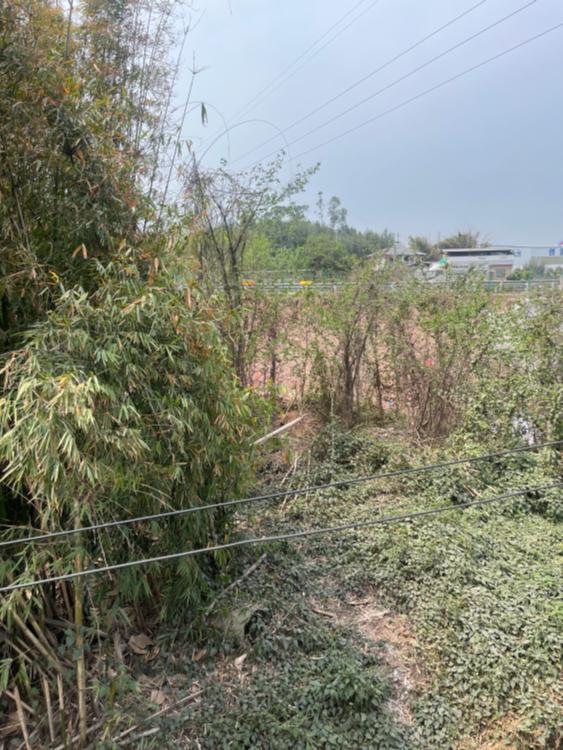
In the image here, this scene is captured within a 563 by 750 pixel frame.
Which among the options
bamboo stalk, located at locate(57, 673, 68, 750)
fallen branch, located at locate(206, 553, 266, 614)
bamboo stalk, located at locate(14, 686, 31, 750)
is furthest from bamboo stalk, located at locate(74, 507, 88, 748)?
fallen branch, located at locate(206, 553, 266, 614)

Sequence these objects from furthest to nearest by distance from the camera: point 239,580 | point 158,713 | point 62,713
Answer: point 239,580
point 158,713
point 62,713

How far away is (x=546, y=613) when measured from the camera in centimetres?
237

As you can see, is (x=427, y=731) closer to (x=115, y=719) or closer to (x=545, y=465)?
(x=115, y=719)

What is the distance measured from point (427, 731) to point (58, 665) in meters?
1.45

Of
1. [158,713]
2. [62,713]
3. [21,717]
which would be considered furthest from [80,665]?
[158,713]

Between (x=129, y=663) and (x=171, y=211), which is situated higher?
(x=171, y=211)

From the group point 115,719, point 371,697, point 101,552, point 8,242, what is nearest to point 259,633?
point 371,697

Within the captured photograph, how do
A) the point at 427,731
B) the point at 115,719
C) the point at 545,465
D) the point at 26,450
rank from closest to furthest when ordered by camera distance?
the point at 26,450
the point at 115,719
the point at 427,731
the point at 545,465

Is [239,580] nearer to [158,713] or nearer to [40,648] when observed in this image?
[158,713]

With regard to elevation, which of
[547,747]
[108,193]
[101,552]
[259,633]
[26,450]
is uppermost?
[108,193]

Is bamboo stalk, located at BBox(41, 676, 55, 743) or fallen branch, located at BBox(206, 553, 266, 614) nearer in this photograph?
bamboo stalk, located at BBox(41, 676, 55, 743)

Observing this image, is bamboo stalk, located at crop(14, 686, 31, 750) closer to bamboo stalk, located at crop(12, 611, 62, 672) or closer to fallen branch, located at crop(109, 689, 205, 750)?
bamboo stalk, located at crop(12, 611, 62, 672)

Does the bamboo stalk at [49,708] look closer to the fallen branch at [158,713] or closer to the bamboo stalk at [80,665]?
the bamboo stalk at [80,665]

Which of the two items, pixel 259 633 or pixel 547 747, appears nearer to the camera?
pixel 547 747
